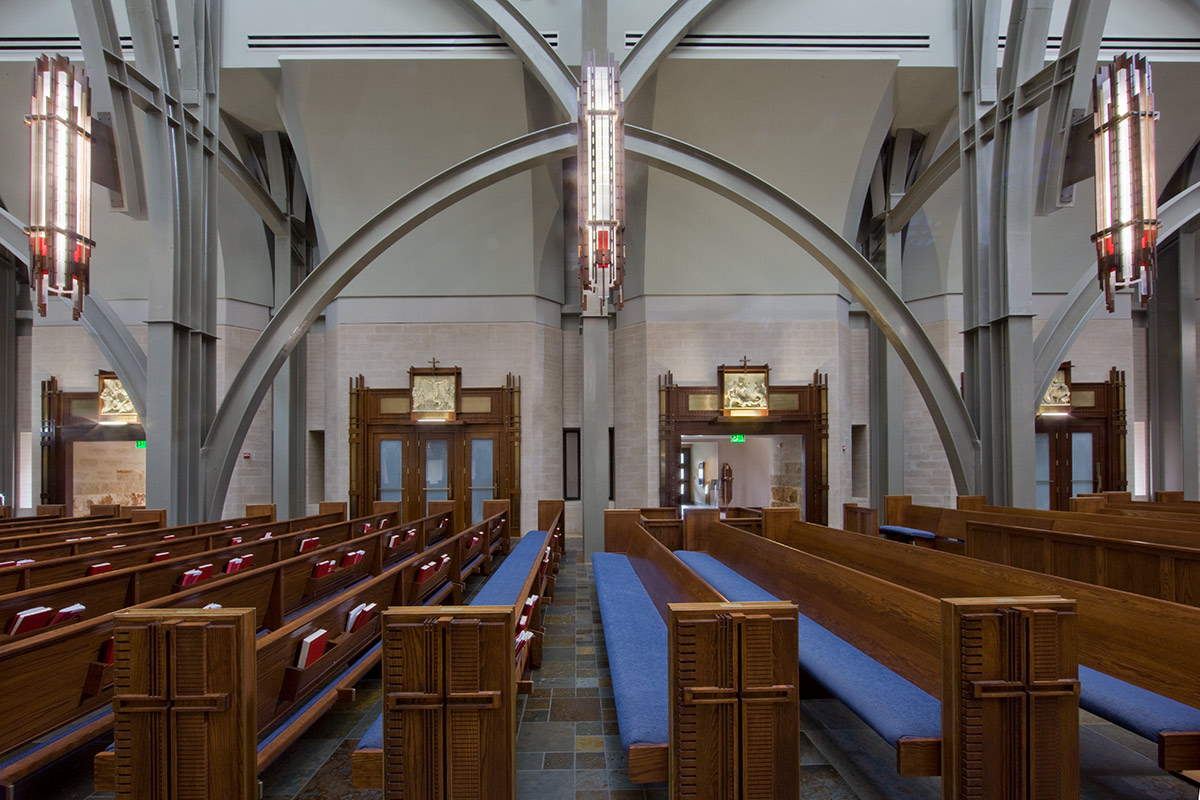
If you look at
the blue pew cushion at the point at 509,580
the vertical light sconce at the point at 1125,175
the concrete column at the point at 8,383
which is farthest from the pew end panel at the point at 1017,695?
the concrete column at the point at 8,383

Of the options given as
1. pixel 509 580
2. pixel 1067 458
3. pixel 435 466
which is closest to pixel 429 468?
pixel 435 466

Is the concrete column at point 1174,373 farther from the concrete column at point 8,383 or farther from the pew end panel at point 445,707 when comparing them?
the concrete column at point 8,383

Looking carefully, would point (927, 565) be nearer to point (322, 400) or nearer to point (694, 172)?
point (694, 172)

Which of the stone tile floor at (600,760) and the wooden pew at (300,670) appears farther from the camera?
the stone tile floor at (600,760)

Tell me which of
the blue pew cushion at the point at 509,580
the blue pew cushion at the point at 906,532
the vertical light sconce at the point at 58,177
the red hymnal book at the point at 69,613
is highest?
the vertical light sconce at the point at 58,177

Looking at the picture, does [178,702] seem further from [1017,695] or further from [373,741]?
[1017,695]

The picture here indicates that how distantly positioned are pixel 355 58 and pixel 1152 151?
331 inches

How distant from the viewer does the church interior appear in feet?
6.00

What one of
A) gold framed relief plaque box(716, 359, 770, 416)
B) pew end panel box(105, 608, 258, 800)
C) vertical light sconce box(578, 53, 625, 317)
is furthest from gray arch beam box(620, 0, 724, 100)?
pew end panel box(105, 608, 258, 800)

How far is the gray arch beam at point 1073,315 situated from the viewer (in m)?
6.33

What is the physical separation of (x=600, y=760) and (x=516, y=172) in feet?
19.7

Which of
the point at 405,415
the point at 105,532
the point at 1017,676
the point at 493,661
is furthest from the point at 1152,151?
the point at 405,415

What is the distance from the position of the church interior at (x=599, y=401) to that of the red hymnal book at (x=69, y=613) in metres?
0.01

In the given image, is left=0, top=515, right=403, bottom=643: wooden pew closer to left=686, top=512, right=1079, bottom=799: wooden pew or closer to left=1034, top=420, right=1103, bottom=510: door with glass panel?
left=686, top=512, right=1079, bottom=799: wooden pew
